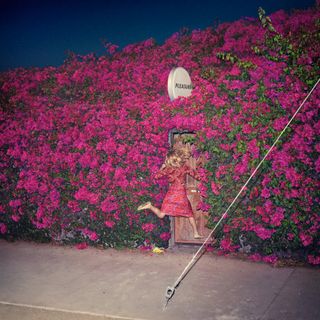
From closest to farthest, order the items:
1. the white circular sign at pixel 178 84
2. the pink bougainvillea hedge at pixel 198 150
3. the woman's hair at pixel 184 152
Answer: the pink bougainvillea hedge at pixel 198 150 < the woman's hair at pixel 184 152 < the white circular sign at pixel 178 84

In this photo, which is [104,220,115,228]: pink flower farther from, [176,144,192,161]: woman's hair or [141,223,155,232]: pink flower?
[176,144,192,161]: woman's hair

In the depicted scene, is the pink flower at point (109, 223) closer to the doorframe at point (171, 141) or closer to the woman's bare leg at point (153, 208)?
the woman's bare leg at point (153, 208)

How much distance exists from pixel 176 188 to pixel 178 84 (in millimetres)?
2137

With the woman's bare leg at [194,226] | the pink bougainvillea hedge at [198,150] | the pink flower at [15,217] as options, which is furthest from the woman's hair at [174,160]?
the pink flower at [15,217]

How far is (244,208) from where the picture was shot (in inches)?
280

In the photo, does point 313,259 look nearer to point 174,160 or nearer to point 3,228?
point 174,160

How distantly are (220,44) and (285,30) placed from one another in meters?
2.08

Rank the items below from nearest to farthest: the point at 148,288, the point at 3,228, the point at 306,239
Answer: the point at 148,288 → the point at 306,239 → the point at 3,228

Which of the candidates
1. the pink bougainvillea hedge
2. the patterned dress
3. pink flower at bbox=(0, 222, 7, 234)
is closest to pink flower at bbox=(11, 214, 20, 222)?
the pink bougainvillea hedge

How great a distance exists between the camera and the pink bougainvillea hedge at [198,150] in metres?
6.66

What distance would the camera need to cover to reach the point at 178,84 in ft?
26.5

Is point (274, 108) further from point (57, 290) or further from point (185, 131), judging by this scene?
point (57, 290)

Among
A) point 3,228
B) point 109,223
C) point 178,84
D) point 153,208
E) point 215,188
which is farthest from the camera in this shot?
point 3,228

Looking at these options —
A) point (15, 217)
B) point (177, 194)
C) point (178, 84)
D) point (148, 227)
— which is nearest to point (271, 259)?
point (177, 194)
